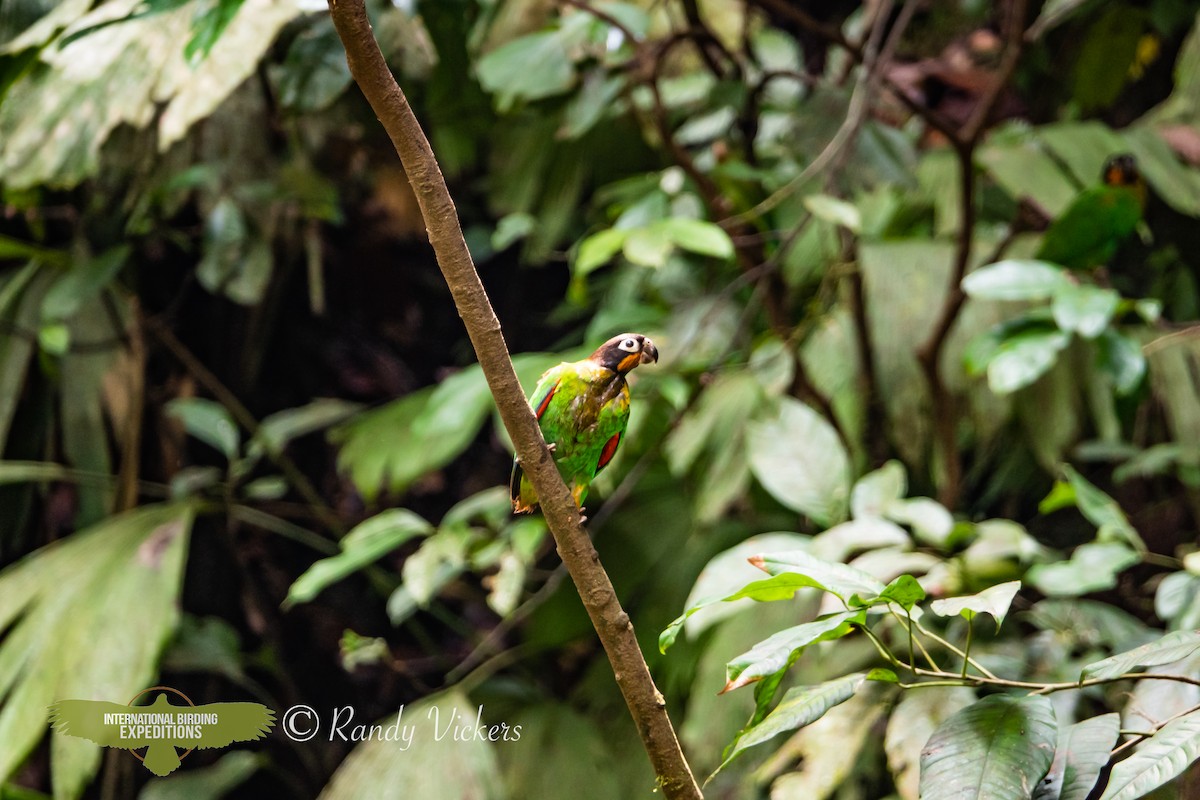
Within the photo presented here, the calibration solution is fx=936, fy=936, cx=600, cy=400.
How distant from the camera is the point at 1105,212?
1582mm

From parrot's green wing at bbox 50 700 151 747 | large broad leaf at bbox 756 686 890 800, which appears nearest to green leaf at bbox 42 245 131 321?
parrot's green wing at bbox 50 700 151 747

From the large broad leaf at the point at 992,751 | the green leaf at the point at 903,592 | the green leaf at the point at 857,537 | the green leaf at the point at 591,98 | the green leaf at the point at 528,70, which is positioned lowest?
the green leaf at the point at 857,537

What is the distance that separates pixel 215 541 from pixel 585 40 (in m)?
1.63

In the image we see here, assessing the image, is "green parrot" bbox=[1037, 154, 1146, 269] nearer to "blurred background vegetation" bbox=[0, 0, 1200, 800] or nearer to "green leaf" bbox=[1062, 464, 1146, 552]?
"blurred background vegetation" bbox=[0, 0, 1200, 800]

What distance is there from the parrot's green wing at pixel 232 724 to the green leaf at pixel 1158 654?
3.02 feet

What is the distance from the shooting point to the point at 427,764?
59.1 inches

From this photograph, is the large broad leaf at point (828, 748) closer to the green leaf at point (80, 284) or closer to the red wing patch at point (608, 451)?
the red wing patch at point (608, 451)

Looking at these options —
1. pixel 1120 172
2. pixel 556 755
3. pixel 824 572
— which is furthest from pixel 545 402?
pixel 1120 172

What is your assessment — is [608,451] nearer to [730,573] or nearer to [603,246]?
[730,573]

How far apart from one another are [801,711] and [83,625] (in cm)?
147

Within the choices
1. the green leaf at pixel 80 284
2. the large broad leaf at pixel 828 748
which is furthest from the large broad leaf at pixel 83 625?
the large broad leaf at pixel 828 748

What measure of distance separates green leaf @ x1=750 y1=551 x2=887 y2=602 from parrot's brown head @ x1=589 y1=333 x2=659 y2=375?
13.2 inches

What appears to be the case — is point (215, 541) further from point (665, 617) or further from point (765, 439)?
point (765, 439)

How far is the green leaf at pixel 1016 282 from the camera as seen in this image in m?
1.44
